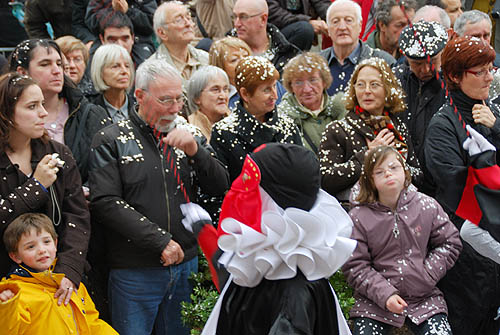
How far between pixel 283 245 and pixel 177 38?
3746mm

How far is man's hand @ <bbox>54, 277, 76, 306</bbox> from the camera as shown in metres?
4.14

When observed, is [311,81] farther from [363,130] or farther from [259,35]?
[259,35]

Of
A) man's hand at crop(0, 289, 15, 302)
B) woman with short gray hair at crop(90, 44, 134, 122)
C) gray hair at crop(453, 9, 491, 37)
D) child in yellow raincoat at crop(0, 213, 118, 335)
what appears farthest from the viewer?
gray hair at crop(453, 9, 491, 37)

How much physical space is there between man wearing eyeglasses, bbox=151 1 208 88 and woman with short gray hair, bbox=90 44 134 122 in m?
0.94

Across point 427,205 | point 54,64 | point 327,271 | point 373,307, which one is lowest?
point 373,307

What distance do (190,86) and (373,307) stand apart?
2.27m

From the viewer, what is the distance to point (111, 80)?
5.46m

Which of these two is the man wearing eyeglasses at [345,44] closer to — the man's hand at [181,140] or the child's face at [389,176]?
the child's face at [389,176]

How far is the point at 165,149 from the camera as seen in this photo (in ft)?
15.0

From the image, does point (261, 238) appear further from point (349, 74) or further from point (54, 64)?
point (349, 74)

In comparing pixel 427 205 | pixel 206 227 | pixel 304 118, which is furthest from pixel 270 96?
pixel 206 227

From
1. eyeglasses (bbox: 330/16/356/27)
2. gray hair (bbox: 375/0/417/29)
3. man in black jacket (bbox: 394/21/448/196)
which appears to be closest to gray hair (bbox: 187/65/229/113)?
eyeglasses (bbox: 330/16/356/27)

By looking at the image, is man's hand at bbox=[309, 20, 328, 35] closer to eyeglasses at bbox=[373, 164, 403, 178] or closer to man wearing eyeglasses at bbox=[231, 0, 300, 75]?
man wearing eyeglasses at bbox=[231, 0, 300, 75]

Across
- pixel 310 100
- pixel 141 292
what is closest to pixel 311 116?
pixel 310 100
